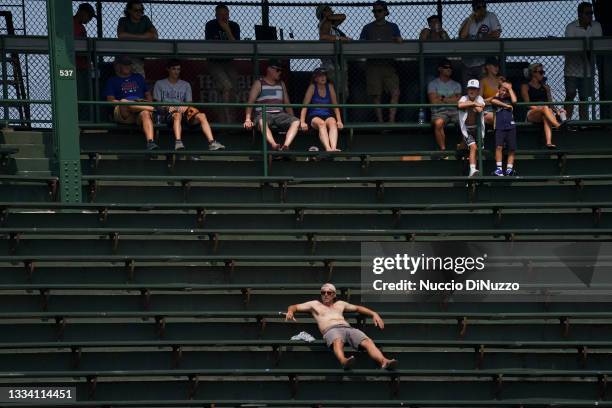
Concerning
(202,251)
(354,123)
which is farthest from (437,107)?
(202,251)

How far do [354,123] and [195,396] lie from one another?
500 cm

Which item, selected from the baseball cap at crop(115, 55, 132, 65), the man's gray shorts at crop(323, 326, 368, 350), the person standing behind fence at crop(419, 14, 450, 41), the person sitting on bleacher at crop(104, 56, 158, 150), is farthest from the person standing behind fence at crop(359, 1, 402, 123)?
the man's gray shorts at crop(323, 326, 368, 350)

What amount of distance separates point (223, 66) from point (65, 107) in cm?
345

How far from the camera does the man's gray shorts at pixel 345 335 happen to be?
54.9ft

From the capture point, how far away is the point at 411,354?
673 inches

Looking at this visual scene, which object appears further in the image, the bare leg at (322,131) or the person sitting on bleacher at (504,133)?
the bare leg at (322,131)

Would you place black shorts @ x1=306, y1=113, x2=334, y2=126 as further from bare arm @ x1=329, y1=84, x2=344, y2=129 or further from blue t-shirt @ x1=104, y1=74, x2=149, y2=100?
blue t-shirt @ x1=104, y1=74, x2=149, y2=100

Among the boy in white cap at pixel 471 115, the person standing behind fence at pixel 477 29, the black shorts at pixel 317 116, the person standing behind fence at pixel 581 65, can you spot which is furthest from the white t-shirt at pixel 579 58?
the black shorts at pixel 317 116

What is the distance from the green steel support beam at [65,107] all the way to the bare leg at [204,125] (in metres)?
1.89

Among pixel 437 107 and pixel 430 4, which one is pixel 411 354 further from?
pixel 430 4

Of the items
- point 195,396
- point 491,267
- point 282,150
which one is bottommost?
point 195,396

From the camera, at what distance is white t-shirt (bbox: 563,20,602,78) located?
2081 cm

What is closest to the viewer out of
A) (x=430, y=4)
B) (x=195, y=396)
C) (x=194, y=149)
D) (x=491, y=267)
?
(x=195, y=396)

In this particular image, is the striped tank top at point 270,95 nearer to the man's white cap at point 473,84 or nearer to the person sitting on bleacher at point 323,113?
the person sitting on bleacher at point 323,113
